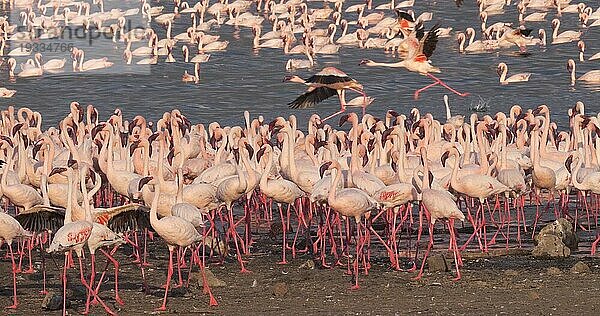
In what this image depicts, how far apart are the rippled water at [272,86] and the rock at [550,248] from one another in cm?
1074

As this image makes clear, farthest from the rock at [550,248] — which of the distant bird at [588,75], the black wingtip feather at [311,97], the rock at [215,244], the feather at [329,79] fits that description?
the distant bird at [588,75]

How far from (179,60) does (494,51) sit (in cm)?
852

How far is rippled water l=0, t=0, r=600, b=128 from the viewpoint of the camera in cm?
2681

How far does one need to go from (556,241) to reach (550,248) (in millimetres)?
110

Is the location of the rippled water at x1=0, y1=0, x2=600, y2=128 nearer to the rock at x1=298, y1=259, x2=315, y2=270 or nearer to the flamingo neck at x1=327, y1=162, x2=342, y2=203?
the rock at x1=298, y1=259, x2=315, y2=270

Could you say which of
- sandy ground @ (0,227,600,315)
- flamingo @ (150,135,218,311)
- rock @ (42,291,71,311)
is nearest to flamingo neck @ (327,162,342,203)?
sandy ground @ (0,227,600,315)

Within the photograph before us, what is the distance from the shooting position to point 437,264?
12383mm

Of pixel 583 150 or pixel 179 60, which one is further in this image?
pixel 179 60

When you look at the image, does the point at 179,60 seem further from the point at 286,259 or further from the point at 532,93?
the point at 286,259

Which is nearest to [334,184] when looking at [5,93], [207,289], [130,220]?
[207,289]

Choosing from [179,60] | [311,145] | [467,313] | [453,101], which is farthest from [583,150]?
[179,60]

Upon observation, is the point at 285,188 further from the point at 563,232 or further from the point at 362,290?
the point at 563,232

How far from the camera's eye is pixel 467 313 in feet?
34.8

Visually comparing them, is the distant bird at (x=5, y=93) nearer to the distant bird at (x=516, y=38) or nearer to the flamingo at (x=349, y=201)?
the distant bird at (x=516, y=38)
